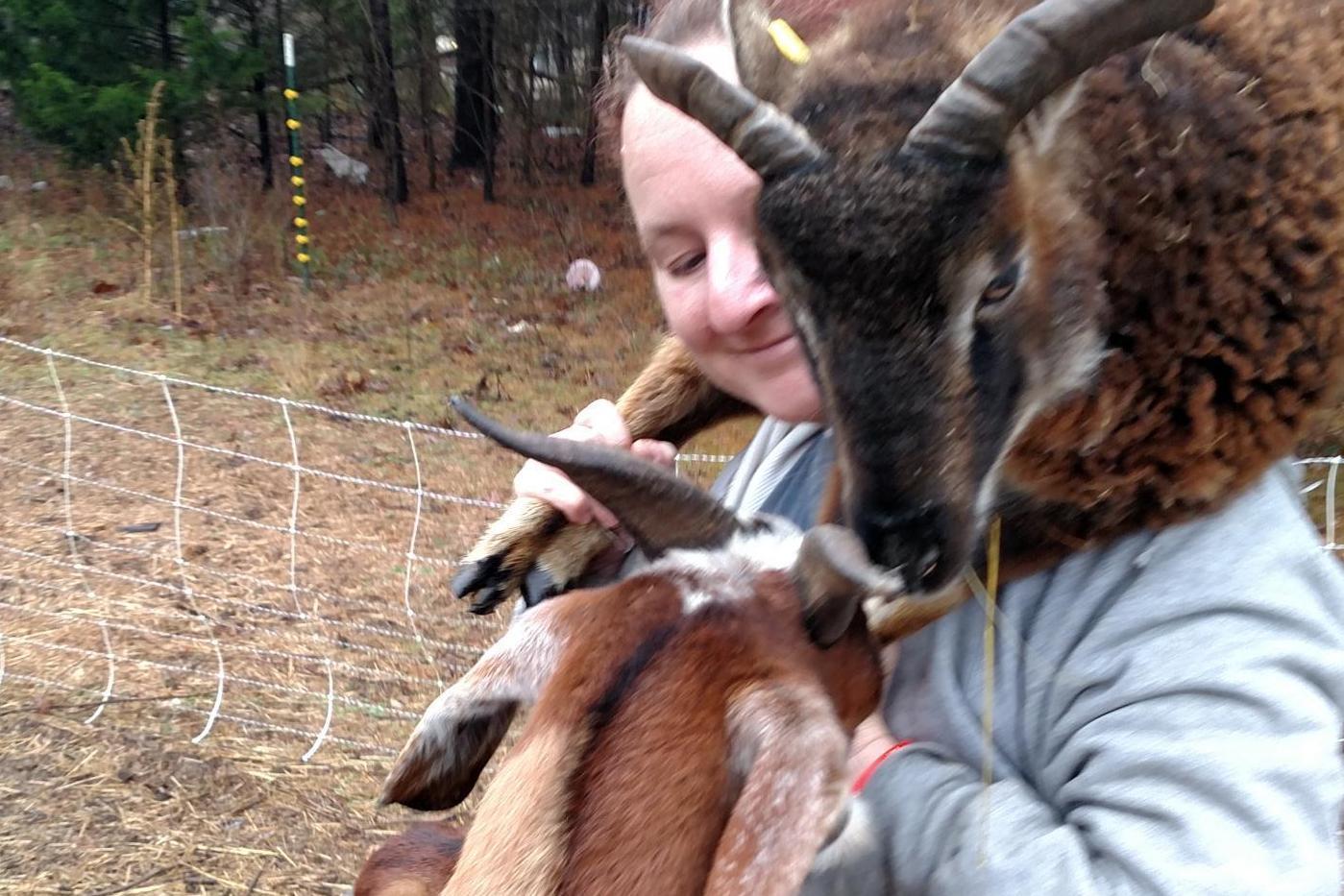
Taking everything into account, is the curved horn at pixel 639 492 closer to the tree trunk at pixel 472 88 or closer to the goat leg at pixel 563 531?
the goat leg at pixel 563 531

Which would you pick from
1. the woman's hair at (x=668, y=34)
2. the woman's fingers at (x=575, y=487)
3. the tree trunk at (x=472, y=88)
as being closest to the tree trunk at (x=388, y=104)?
the tree trunk at (x=472, y=88)

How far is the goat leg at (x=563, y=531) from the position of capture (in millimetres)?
2494

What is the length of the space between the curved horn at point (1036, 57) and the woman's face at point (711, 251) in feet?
1.14

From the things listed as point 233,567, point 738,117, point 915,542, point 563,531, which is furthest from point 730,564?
point 233,567

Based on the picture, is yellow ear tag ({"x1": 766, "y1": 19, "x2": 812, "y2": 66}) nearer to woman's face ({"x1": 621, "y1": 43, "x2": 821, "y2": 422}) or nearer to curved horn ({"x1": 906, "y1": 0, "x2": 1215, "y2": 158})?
woman's face ({"x1": 621, "y1": 43, "x2": 821, "y2": 422})

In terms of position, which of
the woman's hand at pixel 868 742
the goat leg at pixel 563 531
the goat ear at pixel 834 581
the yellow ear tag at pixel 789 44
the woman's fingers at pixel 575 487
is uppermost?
the yellow ear tag at pixel 789 44

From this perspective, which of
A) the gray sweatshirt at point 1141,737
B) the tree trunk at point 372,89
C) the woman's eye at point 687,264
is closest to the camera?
the gray sweatshirt at point 1141,737

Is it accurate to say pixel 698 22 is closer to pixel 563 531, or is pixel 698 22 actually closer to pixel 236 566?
pixel 563 531

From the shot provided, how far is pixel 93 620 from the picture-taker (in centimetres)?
533

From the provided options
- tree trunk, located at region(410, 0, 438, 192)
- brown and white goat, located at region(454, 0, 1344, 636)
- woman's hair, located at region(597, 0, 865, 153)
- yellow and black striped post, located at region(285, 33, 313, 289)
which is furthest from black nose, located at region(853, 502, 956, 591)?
tree trunk, located at region(410, 0, 438, 192)

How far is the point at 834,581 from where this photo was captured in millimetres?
1467

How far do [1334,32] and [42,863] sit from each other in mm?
4735

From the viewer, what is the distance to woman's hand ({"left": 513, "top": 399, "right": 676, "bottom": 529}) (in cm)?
217

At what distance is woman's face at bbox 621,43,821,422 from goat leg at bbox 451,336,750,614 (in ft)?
2.13
